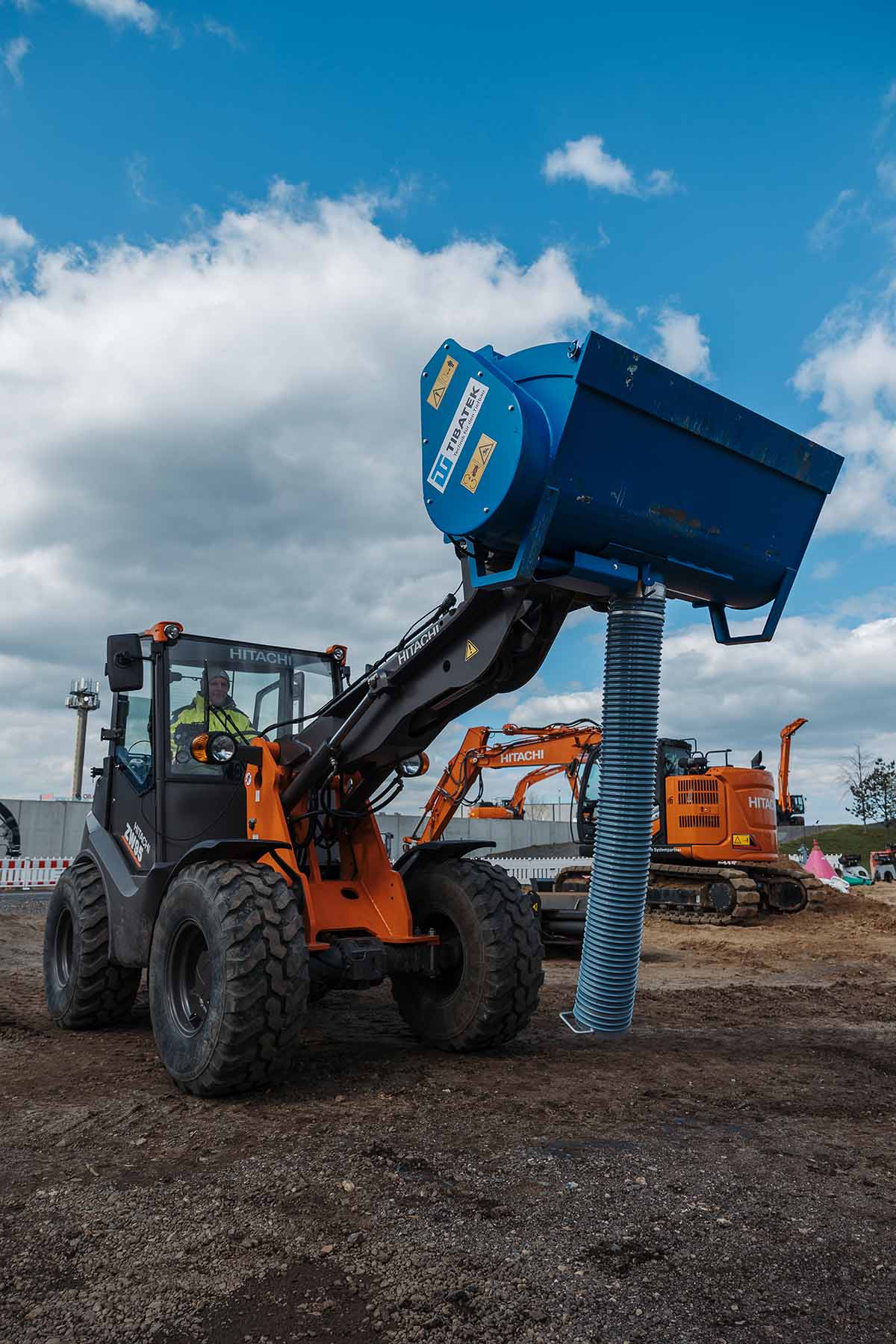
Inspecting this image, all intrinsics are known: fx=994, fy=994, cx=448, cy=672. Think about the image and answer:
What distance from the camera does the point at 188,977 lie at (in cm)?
555

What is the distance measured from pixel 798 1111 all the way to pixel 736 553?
3148 mm

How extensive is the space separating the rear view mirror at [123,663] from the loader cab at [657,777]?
370 inches

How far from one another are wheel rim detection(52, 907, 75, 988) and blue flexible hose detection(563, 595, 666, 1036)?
385 centimetres

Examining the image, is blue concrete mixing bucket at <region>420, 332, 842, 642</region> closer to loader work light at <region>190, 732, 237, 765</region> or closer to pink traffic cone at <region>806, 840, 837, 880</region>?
loader work light at <region>190, 732, 237, 765</region>

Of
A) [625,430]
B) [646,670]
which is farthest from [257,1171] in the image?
[625,430]

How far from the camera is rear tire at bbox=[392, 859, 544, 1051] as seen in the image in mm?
5781

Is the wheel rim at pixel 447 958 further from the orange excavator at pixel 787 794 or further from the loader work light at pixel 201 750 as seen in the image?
the orange excavator at pixel 787 794

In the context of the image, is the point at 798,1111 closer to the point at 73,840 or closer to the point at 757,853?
the point at 757,853

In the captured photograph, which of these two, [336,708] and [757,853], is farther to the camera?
[757,853]

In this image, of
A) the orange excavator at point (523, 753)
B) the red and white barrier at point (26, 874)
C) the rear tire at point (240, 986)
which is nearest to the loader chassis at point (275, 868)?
the rear tire at point (240, 986)

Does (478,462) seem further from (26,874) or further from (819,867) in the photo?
(819,867)

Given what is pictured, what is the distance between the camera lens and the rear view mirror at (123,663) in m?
6.23

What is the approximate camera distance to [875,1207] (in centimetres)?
350

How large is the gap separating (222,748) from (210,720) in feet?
1.84
